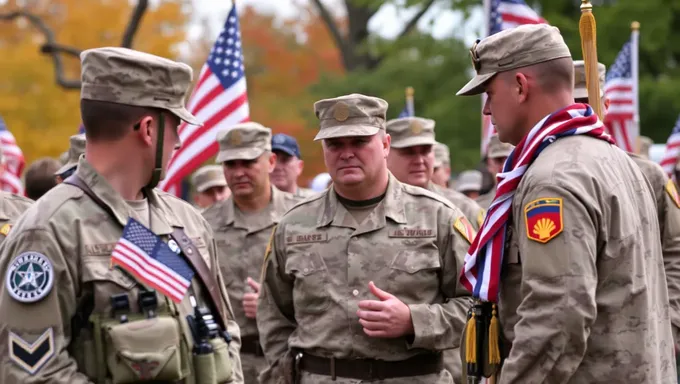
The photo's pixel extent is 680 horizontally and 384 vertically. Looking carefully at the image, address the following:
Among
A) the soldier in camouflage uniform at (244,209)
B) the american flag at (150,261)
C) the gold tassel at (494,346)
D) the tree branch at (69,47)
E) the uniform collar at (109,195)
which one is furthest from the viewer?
the tree branch at (69,47)

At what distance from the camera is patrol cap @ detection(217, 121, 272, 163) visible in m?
9.05

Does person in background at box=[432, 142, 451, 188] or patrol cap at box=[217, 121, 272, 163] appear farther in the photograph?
person in background at box=[432, 142, 451, 188]

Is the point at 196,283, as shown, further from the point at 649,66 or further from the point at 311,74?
the point at 311,74

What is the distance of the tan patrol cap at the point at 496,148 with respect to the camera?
33.8 feet

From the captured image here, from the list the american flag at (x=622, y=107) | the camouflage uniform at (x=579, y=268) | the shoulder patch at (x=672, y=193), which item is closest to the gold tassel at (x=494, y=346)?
the camouflage uniform at (x=579, y=268)

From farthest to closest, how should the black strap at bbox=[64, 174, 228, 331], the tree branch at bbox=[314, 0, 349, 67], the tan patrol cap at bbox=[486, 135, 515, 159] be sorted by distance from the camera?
the tree branch at bbox=[314, 0, 349, 67]
the tan patrol cap at bbox=[486, 135, 515, 159]
the black strap at bbox=[64, 174, 228, 331]

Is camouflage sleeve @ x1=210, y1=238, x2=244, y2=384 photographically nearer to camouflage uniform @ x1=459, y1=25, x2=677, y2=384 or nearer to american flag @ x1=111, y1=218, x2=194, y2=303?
american flag @ x1=111, y1=218, x2=194, y2=303

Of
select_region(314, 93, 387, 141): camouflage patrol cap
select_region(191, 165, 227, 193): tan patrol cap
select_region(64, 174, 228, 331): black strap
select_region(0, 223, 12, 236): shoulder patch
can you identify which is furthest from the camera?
select_region(191, 165, 227, 193): tan patrol cap

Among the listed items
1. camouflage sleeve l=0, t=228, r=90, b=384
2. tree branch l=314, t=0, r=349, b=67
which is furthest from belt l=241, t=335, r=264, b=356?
tree branch l=314, t=0, r=349, b=67

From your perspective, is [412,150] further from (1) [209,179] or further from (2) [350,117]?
(1) [209,179]

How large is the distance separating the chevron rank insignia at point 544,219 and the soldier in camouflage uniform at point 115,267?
53.0 inches

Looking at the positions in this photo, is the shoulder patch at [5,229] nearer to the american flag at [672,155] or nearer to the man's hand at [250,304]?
the man's hand at [250,304]

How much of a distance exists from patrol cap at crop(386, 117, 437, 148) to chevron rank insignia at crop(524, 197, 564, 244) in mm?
4576

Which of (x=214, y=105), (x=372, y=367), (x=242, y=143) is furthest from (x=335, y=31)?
(x=372, y=367)
